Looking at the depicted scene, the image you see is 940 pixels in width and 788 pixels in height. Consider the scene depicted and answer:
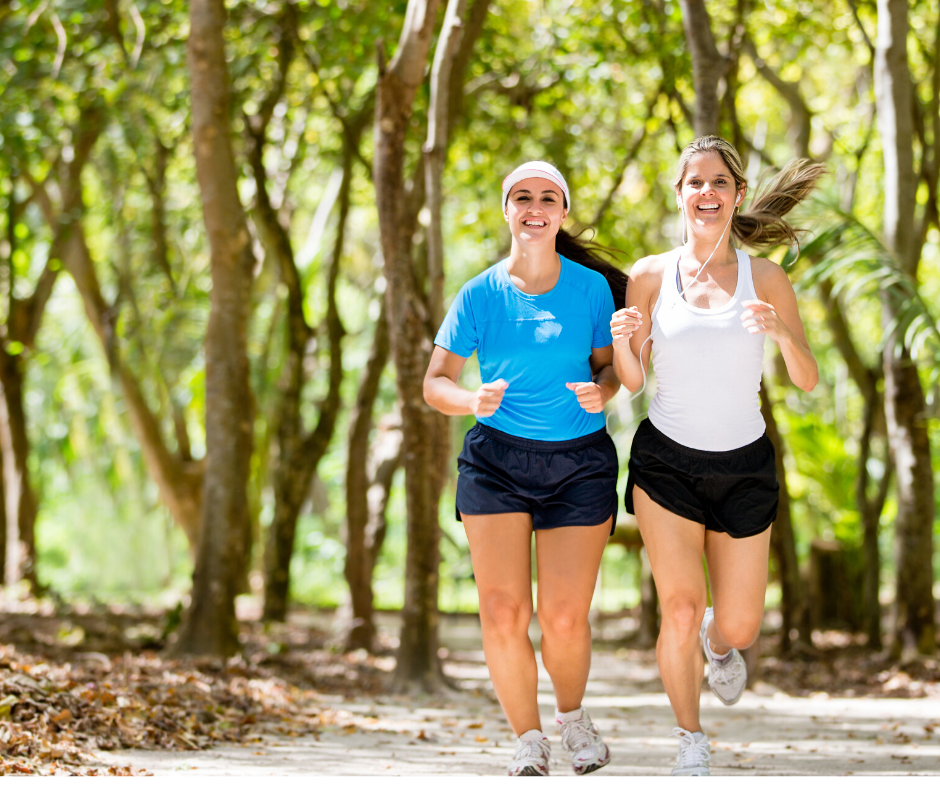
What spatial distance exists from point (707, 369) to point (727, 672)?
141 cm

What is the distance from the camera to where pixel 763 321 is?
11.2 feet

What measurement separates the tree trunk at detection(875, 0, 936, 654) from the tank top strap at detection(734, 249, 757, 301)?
4375 mm

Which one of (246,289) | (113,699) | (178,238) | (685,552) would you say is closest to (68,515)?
(178,238)

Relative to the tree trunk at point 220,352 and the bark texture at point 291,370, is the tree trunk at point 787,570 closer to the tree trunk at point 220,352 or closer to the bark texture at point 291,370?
the tree trunk at point 220,352

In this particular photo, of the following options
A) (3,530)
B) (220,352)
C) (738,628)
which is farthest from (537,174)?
(3,530)

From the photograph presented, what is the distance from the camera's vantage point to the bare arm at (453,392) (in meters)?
3.41

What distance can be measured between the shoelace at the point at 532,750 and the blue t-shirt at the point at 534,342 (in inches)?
44.5

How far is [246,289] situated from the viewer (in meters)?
7.46

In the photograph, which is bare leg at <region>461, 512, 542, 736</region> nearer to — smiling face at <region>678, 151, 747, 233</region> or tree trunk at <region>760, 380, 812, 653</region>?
smiling face at <region>678, 151, 747, 233</region>

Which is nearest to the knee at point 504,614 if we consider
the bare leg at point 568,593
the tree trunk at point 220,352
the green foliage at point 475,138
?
the bare leg at point 568,593

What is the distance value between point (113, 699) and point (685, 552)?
2.98 meters

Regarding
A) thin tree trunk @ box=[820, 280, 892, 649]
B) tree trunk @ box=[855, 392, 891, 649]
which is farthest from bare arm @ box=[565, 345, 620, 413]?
tree trunk @ box=[855, 392, 891, 649]

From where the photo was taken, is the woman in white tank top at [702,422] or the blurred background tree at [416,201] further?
the blurred background tree at [416,201]

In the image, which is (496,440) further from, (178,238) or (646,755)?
(178,238)
